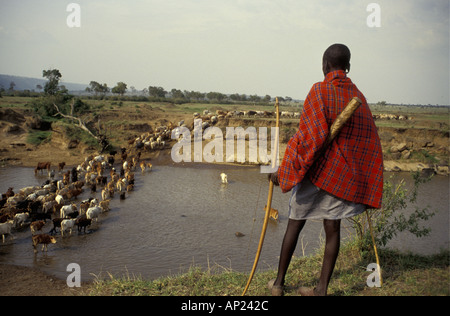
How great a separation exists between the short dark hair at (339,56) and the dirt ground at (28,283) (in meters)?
4.84

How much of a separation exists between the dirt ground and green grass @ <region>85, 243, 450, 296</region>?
6.15 ft

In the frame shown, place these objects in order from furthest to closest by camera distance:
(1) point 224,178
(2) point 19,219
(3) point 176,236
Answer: (1) point 224,178 → (2) point 19,219 → (3) point 176,236

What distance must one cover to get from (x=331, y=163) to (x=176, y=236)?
6493 mm

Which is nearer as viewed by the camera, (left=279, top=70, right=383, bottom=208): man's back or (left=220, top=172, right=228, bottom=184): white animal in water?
(left=279, top=70, right=383, bottom=208): man's back

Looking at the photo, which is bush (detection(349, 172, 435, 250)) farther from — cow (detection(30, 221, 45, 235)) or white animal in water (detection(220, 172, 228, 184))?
white animal in water (detection(220, 172, 228, 184))

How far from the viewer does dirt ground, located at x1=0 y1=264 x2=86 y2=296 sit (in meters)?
5.78

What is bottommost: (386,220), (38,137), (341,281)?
(341,281)

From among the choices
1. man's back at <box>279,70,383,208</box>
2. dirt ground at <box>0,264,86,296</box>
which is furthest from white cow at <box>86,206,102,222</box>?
man's back at <box>279,70,383,208</box>

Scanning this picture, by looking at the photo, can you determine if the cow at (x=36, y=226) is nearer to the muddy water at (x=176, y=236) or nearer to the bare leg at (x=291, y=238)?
the muddy water at (x=176, y=236)

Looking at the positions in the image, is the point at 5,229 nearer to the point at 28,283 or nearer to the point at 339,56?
the point at 28,283

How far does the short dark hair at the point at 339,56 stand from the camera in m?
3.41

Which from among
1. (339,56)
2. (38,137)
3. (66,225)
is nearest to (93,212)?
(66,225)

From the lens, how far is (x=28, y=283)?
627cm

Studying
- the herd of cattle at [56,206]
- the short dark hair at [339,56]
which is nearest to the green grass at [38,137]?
the herd of cattle at [56,206]
